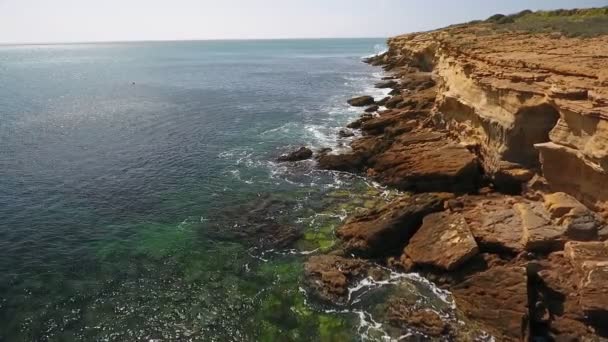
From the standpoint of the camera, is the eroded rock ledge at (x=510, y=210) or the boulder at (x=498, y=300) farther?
the eroded rock ledge at (x=510, y=210)

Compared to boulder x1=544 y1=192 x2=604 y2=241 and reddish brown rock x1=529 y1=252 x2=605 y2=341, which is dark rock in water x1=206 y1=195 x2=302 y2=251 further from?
boulder x1=544 y1=192 x2=604 y2=241

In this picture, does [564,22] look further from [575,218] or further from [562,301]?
[562,301]

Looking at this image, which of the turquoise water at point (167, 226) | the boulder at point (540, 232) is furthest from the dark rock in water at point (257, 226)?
the boulder at point (540, 232)

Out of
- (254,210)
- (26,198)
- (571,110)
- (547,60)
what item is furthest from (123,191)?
(547,60)

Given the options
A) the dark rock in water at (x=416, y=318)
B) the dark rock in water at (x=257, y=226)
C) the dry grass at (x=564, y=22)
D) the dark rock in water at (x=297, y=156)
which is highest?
the dry grass at (x=564, y=22)

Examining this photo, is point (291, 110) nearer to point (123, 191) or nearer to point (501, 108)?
point (123, 191)

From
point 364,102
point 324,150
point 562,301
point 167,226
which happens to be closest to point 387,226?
point 562,301

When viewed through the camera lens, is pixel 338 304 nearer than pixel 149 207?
Yes

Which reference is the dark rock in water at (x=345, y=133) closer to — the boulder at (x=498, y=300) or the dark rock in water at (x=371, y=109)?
the dark rock in water at (x=371, y=109)
